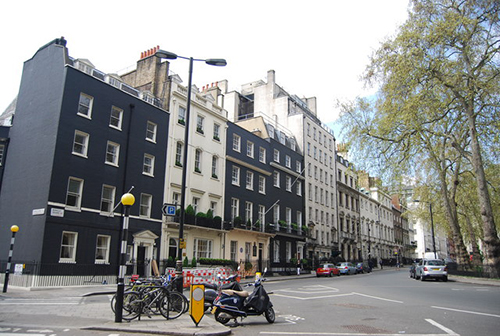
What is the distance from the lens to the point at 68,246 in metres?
20.7

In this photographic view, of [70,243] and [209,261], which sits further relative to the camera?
[209,261]

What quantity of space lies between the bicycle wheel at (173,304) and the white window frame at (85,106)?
16.1m

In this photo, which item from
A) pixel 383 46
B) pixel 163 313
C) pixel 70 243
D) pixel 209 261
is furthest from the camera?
pixel 209 261

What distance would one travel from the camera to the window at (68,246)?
67.2 feet

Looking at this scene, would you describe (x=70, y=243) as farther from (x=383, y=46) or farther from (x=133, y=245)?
(x=383, y=46)

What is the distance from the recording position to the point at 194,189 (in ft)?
94.4

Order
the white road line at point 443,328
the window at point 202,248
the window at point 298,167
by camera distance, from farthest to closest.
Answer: the window at point 298,167 < the window at point 202,248 < the white road line at point 443,328

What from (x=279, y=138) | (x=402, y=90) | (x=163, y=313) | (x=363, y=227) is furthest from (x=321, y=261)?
(x=163, y=313)

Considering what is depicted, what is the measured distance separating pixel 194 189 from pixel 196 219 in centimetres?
243

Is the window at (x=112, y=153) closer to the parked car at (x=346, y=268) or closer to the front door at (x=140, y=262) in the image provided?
the front door at (x=140, y=262)

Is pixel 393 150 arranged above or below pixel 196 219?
above

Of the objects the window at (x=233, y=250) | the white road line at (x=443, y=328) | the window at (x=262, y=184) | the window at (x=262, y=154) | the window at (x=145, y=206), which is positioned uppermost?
the window at (x=262, y=154)

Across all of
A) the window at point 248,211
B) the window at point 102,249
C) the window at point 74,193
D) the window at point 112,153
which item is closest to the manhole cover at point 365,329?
the window at point 102,249

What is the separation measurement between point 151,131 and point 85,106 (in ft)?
16.7
